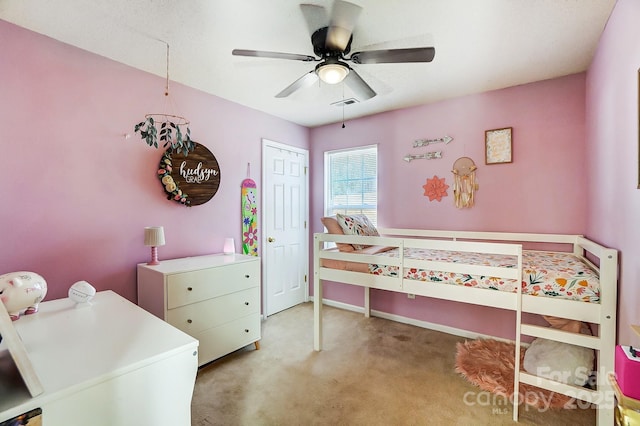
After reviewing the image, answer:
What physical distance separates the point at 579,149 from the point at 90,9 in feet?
12.0

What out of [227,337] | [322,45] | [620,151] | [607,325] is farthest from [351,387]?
[322,45]

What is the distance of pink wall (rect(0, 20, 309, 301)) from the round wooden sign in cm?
8

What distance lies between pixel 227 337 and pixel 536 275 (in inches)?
92.1

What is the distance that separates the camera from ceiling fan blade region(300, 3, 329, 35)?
1558 millimetres

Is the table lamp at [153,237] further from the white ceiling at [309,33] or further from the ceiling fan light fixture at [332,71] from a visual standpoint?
the ceiling fan light fixture at [332,71]

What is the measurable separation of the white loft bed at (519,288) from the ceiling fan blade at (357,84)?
112cm

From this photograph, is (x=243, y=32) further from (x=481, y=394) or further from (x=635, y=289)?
(x=481, y=394)

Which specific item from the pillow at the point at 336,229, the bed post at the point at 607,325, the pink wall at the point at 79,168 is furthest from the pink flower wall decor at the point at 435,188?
the pink wall at the point at 79,168

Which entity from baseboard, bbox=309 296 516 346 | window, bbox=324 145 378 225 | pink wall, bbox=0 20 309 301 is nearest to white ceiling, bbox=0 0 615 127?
pink wall, bbox=0 20 309 301

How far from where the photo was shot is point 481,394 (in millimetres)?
1989

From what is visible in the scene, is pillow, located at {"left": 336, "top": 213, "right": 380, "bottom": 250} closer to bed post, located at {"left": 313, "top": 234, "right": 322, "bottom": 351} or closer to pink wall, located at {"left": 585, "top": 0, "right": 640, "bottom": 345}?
bed post, located at {"left": 313, "top": 234, "right": 322, "bottom": 351}

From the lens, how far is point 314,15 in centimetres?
162


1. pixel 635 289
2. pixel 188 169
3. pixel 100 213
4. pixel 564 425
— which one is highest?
pixel 188 169

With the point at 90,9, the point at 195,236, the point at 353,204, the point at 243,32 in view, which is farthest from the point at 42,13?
the point at 353,204
